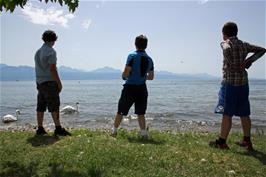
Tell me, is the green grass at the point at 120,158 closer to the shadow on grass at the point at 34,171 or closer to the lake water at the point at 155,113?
the shadow on grass at the point at 34,171

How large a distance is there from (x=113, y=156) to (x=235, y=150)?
3377mm

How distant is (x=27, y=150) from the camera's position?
897 centimetres

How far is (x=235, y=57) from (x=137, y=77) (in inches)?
112

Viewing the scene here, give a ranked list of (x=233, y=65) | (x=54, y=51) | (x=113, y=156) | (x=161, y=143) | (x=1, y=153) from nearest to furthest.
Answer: (x=113, y=156)
(x=1, y=153)
(x=233, y=65)
(x=161, y=143)
(x=54, y=51)

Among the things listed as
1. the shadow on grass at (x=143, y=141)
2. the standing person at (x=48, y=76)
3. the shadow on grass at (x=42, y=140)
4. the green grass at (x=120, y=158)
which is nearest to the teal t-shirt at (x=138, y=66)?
the shadow on grass at (x=143, y=141)

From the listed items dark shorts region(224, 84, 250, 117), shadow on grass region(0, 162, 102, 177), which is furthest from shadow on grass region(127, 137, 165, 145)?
shadow on grass region(0, 162, 102, 177)

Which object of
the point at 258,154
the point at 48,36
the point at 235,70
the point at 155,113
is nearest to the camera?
the point at 258,154

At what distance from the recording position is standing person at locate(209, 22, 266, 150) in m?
9.29

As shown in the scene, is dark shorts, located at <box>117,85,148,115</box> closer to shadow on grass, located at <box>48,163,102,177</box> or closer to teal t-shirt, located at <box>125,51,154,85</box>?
teal t-shirt, located at <box>125,51,154,85</box>

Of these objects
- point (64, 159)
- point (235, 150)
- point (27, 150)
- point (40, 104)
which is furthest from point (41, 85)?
point (235, 150)

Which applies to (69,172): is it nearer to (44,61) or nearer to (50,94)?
(50,94)

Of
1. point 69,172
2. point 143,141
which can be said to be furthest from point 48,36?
point 69,172

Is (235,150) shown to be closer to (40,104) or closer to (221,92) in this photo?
(221,92)

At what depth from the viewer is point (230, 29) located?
9.40m
